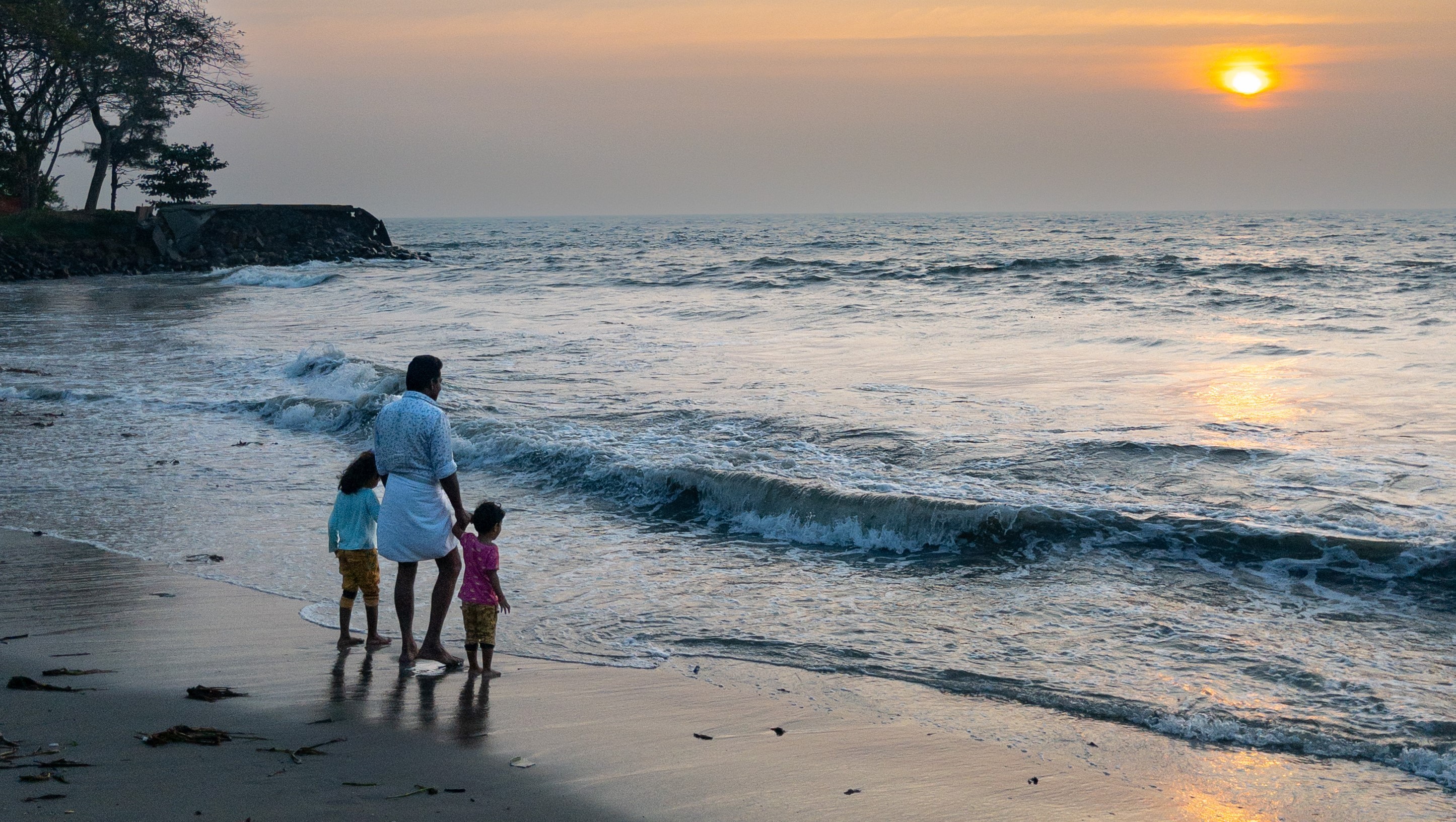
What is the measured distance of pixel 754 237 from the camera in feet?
291

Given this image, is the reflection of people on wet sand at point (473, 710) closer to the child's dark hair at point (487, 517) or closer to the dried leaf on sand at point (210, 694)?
the child's dark hair at point (487, 517)

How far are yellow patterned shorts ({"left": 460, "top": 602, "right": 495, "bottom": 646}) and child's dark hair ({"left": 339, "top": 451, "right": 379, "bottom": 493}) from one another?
0.91 meters

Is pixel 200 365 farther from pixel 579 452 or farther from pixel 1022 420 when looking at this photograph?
pixel 1022 420

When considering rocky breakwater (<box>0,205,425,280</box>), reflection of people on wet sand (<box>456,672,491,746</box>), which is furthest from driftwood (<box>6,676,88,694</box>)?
rocky breakwater (<box>0,205,425,280</box>)

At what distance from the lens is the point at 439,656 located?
18.7 feet

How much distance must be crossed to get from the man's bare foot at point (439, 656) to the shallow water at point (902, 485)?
21.7 inches

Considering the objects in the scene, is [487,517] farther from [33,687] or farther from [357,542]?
[33,687]

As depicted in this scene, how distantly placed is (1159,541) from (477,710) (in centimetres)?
519

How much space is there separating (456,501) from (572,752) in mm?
1611

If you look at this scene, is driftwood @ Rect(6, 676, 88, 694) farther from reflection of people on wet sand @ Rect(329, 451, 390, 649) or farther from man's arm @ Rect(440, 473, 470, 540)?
man's arm @ Rect(440, 473, 470, 540)

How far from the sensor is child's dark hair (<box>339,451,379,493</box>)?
594cm

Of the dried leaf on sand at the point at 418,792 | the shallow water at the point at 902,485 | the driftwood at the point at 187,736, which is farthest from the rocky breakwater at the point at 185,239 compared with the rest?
the dried leaf on sand at the point at 418,792

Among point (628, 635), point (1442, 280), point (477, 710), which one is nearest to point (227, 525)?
point (628, 635)

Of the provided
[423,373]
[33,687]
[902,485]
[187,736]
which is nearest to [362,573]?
[423,373]
